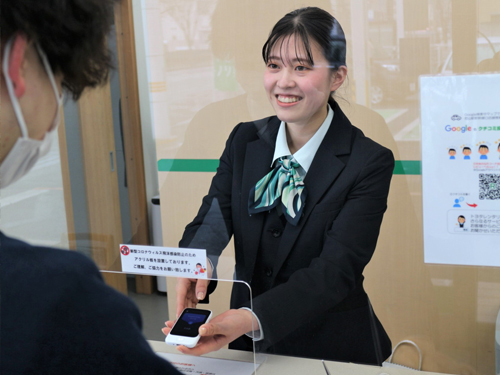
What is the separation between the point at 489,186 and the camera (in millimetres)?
1616

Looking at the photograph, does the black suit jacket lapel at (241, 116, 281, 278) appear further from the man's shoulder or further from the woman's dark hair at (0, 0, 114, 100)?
the woman's dark hair at (0, 0, 114, 100)

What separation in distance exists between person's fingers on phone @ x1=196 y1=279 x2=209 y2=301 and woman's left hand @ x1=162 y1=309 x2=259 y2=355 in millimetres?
A: 188

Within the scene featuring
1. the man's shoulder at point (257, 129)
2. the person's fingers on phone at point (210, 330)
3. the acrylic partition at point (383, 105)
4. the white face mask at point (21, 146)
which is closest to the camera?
the white face mask at point (21, 146)

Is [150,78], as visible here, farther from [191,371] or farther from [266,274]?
[191,371]

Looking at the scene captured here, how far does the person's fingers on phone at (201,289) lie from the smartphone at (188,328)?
193 mm

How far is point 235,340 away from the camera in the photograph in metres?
1.51

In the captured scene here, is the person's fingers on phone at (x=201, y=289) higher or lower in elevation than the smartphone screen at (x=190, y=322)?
lower

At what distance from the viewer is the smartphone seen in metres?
1.33

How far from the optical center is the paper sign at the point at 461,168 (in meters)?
1.57

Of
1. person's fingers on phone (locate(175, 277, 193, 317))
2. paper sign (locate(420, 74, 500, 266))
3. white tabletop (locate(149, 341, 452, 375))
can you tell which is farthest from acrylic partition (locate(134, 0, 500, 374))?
white tabletop (locate(149, 341, 452, 375))

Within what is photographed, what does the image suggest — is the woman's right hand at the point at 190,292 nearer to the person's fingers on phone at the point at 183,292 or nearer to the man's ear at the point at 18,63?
the person's fingers on phone at the point at 183,292

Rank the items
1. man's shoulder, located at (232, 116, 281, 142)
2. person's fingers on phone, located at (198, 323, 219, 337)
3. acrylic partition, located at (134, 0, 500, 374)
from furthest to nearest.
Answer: man's shoulder, located at (232, 116, 281, 142) → acrylic partition, located at (134, 0, 500, 374) → person's fingers on phone, located at (198, 323, 219, 337)

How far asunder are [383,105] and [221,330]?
0.79 m

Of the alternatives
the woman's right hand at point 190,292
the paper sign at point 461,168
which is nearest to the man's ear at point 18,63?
the woman's right hand at point 190,292
